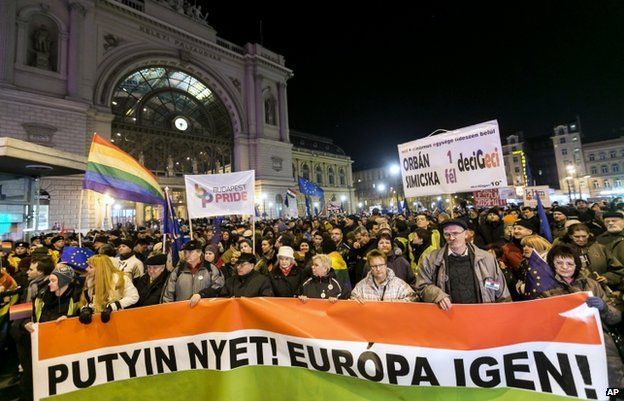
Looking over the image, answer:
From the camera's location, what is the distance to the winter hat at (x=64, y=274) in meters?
3.78

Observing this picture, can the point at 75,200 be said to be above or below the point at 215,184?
above

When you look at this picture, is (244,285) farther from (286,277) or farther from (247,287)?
(286,277)

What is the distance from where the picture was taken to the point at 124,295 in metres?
3.90

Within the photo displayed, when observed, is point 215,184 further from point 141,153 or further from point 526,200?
point 141,153

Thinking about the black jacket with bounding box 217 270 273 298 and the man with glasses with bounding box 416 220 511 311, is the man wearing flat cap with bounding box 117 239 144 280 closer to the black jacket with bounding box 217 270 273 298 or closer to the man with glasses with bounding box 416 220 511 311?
the black jacket with bounding box 217 270 273 298

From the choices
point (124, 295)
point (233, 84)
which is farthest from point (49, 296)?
point (233, 84)

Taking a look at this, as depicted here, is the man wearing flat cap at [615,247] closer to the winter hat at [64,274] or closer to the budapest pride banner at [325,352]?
the budapest pride banner at [325,352]

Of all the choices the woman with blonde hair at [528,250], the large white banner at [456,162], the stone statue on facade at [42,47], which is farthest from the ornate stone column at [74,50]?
the woman with blonde hair at [528,250]

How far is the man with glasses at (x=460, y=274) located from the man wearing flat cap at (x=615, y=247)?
1.78m

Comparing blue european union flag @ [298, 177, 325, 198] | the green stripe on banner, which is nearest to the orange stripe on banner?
the green stripe on banner

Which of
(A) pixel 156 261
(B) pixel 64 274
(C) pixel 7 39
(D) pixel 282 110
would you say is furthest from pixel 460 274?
(D) pixel 282 110

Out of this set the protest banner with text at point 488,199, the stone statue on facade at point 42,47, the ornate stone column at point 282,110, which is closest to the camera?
the protest banner with text at point 488,199

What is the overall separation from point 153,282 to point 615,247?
6369mm

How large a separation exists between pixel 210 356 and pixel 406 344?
2.07 meters
